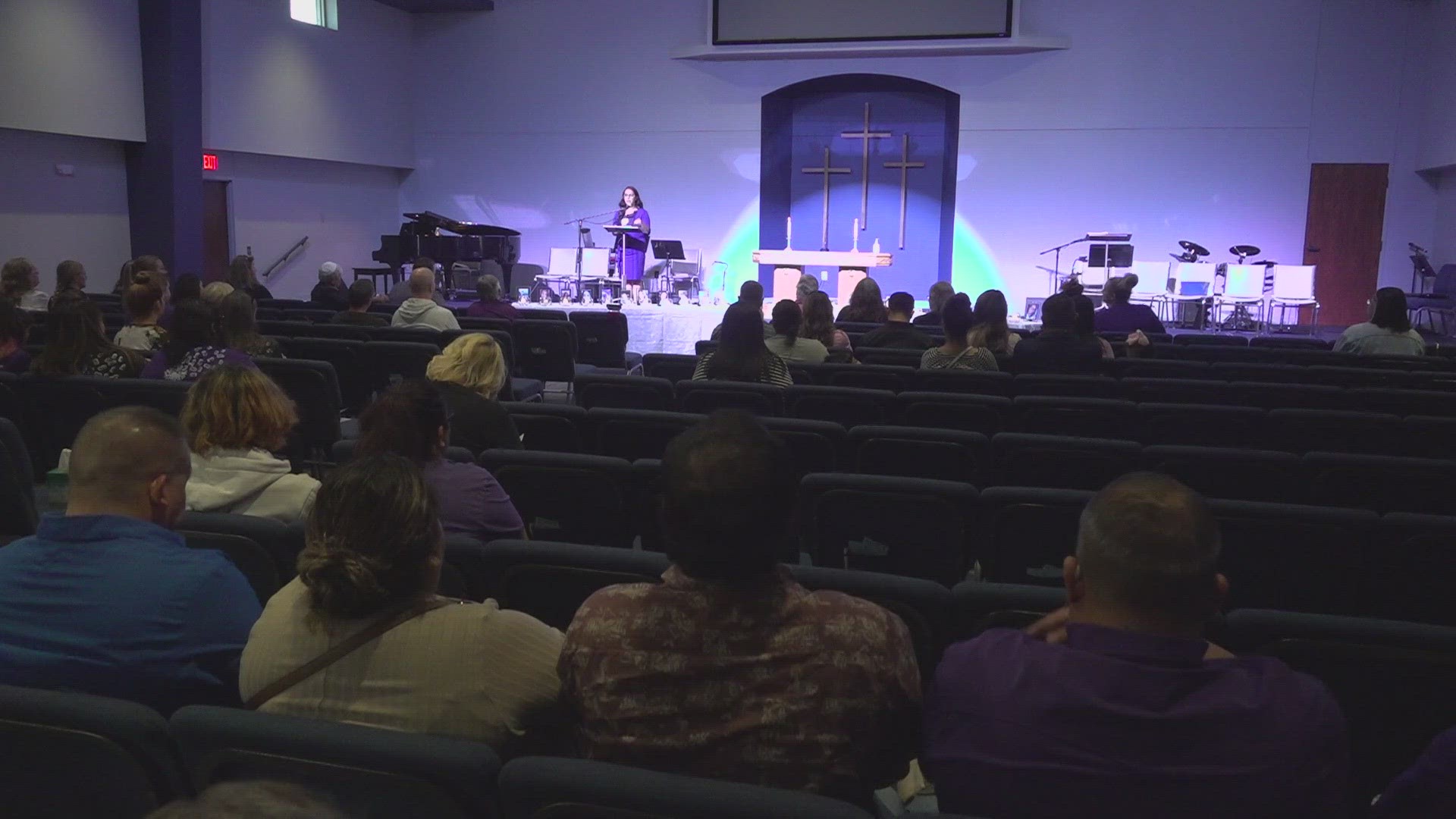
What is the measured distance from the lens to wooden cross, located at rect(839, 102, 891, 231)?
47.9ft

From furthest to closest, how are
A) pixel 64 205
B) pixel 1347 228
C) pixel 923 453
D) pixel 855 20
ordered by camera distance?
pixel 855 20
pixel 1347 228
pixel 64 205
pixel 923 453

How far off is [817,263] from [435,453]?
10.7 m

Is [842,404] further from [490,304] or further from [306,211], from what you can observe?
[306,211]

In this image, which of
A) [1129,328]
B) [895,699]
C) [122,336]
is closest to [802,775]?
[895,699]

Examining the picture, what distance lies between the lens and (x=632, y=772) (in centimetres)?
127

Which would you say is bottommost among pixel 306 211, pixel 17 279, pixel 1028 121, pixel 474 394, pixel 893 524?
pixel 893 524

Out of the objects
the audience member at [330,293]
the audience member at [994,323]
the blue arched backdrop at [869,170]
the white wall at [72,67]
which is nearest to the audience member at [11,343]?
the audience member at [330,293]

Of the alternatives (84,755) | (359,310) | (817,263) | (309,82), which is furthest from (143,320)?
(309,82)

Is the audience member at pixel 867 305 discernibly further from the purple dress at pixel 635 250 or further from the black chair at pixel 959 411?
the purple dress at pixel 635 250

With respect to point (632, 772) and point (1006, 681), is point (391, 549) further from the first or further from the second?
point (1006, 681)

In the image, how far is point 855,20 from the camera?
13.9 m

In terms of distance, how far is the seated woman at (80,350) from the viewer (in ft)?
14.8

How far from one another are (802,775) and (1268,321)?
1318 centimetres

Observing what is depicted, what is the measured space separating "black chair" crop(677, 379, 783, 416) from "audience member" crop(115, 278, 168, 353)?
9.48ft
